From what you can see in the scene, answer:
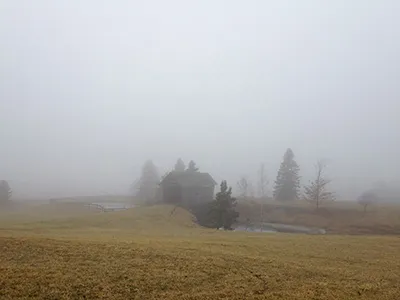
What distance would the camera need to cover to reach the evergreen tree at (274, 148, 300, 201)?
67125 millimetres

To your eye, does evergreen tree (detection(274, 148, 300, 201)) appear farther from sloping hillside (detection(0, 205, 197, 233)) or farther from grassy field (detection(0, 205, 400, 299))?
grassy field (detection(0, 205, 400, 299))

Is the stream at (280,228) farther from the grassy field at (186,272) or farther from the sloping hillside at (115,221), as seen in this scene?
the grassy field at (186,272)

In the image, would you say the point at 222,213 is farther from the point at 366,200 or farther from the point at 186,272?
the point at 186,272

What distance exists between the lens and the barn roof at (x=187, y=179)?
2190 inches

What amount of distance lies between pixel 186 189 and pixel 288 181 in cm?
2418

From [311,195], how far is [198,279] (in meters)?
48.1

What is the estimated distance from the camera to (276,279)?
13.8 m

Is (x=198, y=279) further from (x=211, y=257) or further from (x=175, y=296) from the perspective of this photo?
(x=211, y=257)

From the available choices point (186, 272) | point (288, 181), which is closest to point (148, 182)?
point (288, 181)

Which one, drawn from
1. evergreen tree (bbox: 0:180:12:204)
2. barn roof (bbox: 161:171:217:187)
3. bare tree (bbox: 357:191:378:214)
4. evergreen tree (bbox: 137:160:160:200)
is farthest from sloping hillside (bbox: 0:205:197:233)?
bare tree (bbox: 357:191:378:214)

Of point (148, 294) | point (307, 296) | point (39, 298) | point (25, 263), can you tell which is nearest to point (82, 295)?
point (39, 298)

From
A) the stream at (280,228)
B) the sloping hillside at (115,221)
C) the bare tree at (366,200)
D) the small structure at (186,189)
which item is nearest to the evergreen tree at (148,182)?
the small structure at (186,189)

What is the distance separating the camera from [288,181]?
67.7 metres

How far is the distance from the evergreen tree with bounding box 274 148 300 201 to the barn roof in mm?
17499
